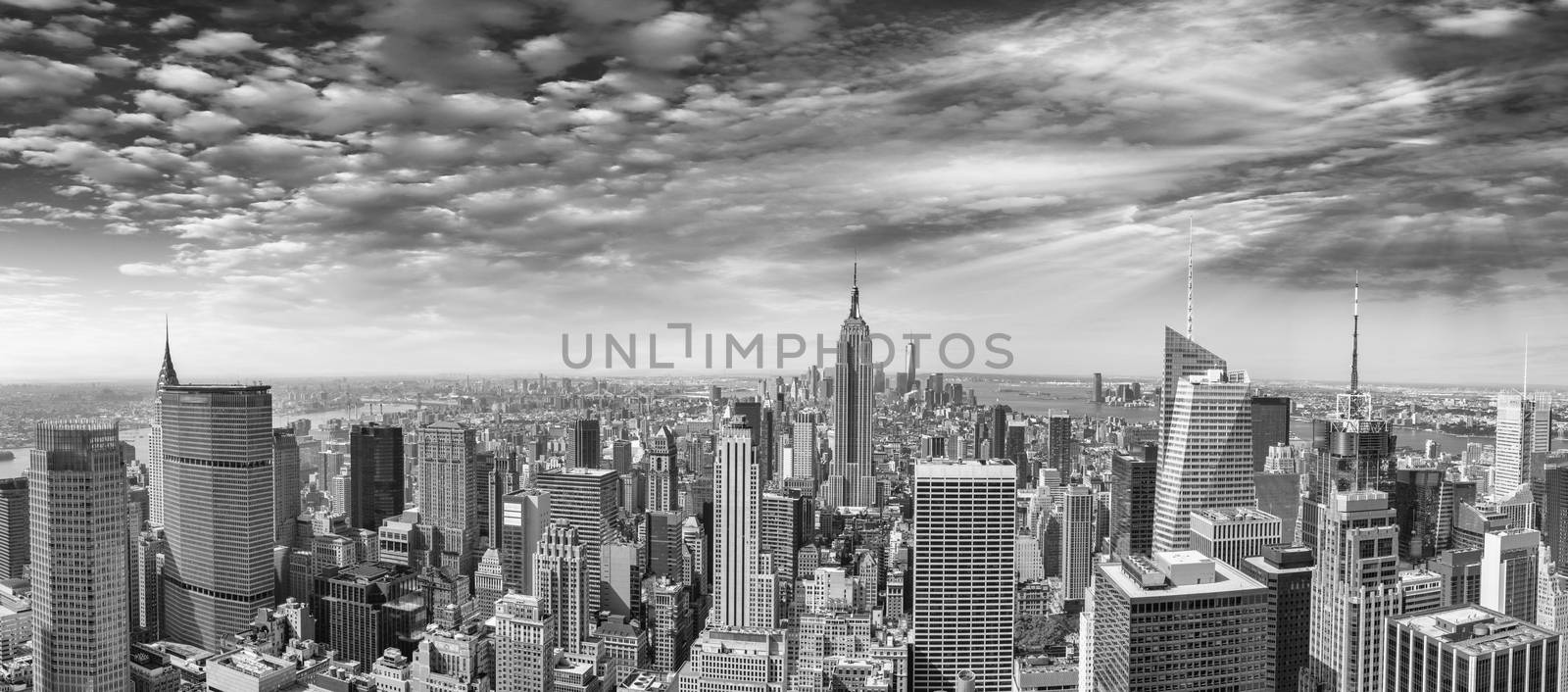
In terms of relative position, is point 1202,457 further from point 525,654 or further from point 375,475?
point 375,475

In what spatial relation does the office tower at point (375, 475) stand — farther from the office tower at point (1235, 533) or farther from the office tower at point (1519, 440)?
the office tower at point (1519, 440)

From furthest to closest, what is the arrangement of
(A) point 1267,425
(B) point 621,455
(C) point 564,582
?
1. (B) point 621,455
2. (C) point 564,582
3. (A) point 1267,425

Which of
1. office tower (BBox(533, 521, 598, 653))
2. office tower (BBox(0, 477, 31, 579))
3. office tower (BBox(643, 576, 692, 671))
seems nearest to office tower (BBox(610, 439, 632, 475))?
office tower (BBox(533, 521, 598, 653))

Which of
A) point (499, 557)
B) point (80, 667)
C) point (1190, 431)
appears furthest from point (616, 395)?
point (1190, 431)

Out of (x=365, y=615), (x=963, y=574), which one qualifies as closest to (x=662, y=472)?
(x=365, y=615)

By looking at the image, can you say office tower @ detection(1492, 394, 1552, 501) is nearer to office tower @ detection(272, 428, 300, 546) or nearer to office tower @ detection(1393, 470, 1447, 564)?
office tower @ detection(1393, 470, 1447, 564)

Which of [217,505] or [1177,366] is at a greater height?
[1177,366]
